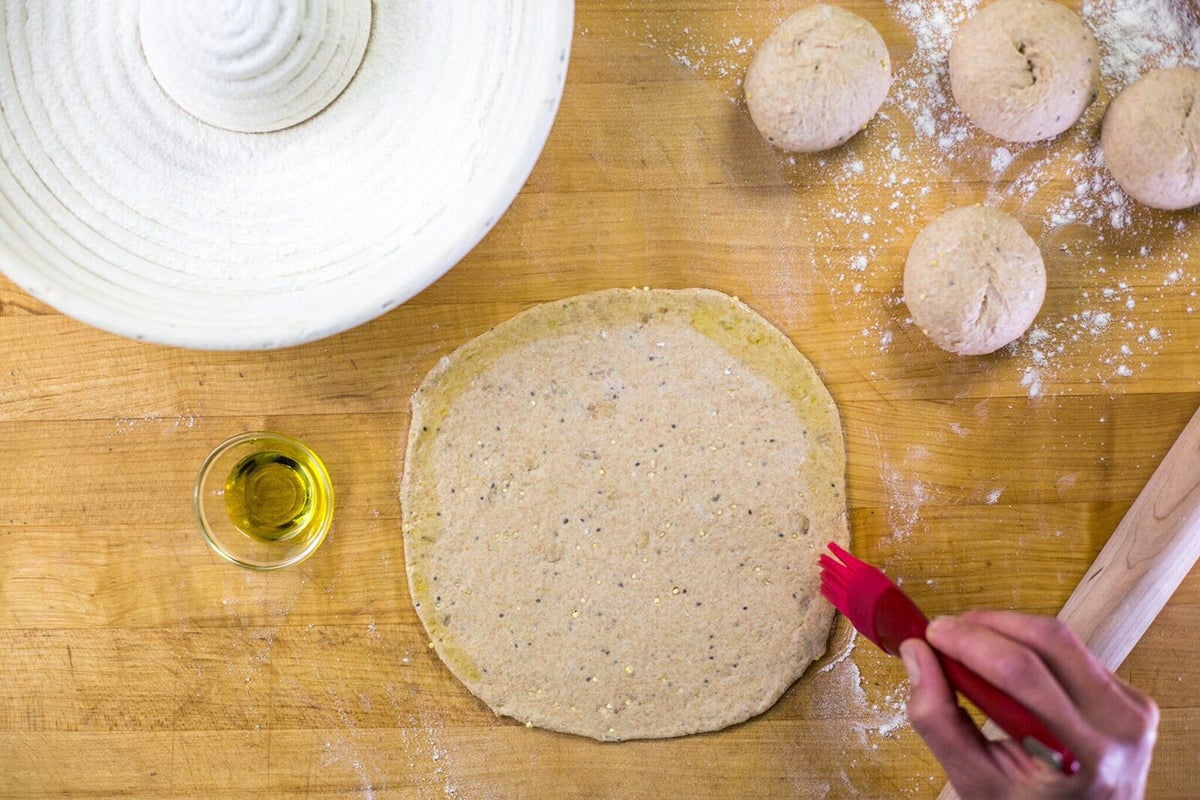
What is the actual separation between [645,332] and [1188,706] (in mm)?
780

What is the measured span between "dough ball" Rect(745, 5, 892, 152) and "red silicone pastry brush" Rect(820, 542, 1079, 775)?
457 millimetres

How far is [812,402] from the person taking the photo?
1.03 metres

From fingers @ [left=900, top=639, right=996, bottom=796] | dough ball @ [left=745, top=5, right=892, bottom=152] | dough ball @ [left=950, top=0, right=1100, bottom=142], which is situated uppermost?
dough ball @ [left=950, top=0, right=1100, bottom=142]

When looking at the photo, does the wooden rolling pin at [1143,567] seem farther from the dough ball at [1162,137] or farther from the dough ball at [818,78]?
the dough ball at [818,78]

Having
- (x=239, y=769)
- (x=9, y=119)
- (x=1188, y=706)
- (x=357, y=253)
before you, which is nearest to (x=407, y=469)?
(x=357, y=253)

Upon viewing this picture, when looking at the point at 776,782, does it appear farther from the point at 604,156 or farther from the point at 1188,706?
the point at 604,156

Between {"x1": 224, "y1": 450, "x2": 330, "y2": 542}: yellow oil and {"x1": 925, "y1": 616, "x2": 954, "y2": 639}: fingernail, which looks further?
{"x1": 224, "y1": 450, "x2": 330, "y2": 542}: yellow oil

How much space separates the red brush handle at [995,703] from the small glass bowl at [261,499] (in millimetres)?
631

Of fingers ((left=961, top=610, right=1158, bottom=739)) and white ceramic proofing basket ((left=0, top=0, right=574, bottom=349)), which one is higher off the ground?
white ceramic proofing basket ((left=0, top=0, right=574, bottom=349))

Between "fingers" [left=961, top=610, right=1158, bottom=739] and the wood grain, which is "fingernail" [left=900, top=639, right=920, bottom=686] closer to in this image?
"fingers" [left=961, top=610, right=1158, bottom=739]

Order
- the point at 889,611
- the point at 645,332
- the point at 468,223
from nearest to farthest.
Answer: the point at 468,223 < the point at 889,611 < the point at 645,332

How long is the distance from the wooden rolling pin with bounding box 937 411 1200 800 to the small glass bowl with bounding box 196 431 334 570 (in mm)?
778

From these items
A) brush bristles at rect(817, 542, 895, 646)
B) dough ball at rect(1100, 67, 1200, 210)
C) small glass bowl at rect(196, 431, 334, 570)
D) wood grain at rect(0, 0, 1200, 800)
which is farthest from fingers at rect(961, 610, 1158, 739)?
A: small glass bowl at rect(196, 431, 334, 570)

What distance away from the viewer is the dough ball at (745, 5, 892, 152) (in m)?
0.95
